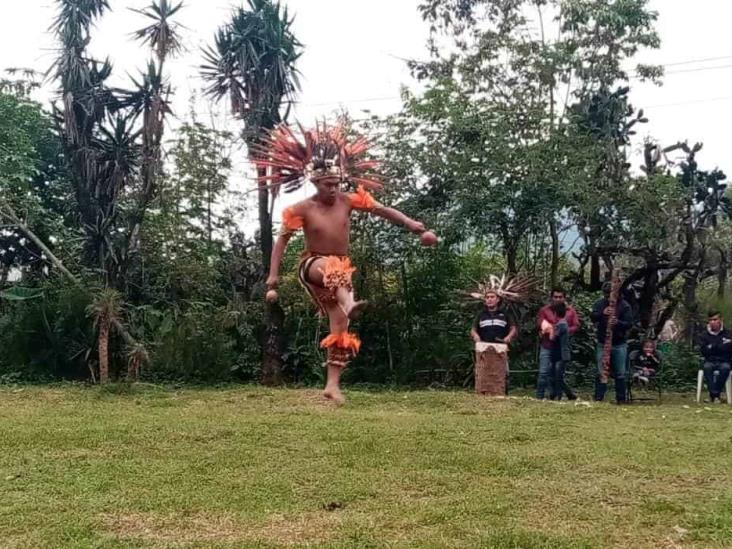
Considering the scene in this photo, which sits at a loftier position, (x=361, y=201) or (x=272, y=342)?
(x=361, y=201)

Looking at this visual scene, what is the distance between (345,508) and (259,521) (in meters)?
0.38

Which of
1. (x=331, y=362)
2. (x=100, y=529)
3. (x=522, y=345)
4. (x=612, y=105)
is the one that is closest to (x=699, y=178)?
(x=612, y=105)

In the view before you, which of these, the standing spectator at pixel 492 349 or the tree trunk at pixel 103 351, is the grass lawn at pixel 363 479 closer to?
the standing spectator at pixel 492 349

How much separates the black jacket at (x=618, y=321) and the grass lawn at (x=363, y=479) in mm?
1683

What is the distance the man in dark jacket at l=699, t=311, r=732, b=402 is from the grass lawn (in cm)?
249

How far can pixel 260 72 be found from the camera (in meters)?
9.70

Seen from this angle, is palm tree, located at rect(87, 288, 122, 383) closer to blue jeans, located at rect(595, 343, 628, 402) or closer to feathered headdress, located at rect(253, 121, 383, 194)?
feathered headdress, located at rect(253, 121, 383, 194)

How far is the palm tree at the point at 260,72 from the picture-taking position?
380 inches

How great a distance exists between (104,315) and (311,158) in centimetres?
406

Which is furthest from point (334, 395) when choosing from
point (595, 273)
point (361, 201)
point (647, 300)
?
point (647, 300)

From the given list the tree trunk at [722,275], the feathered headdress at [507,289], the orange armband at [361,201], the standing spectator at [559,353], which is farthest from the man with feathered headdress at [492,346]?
the tree trunk at [722,275]

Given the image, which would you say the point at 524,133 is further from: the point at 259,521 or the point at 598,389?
the point at 259,521

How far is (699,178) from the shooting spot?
9023 millimetres

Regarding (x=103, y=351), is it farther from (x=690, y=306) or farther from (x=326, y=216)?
(x=690, y=306)
